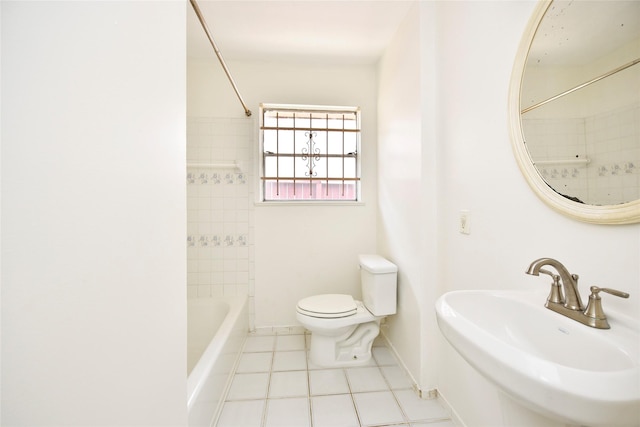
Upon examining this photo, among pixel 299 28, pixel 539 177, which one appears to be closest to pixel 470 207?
pixel 539 177

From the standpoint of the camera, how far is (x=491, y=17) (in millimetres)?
1072

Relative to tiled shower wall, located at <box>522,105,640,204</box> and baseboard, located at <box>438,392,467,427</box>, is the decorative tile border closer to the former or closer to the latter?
baseboard, located at <box>438,392,467,427</box>

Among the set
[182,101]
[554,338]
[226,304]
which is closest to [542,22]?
[554,338]

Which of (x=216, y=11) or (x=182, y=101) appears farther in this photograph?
(x=216, y=11)

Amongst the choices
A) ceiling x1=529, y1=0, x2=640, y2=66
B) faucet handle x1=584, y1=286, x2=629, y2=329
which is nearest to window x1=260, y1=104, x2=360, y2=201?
ceiling x1=529, y1=0, x2=640, y2=66

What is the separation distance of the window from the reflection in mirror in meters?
1.58

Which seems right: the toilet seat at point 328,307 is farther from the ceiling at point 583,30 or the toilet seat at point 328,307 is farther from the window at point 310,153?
the ceiling at point 583,30

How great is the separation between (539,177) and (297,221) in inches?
69.0

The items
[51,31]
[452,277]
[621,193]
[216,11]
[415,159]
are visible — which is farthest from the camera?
[216,11]

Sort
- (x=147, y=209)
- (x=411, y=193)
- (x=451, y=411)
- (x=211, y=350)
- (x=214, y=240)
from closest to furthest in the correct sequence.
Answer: (x=147, y=209), (x=451, y=411), (x=211, y=350), (x=411, y=193), (x=214, y=240)

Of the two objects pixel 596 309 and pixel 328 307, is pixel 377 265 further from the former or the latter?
pixel 596 309

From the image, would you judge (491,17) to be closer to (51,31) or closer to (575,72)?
(575,72)

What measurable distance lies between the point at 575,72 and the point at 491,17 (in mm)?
480

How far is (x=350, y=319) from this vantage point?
5.86ft
